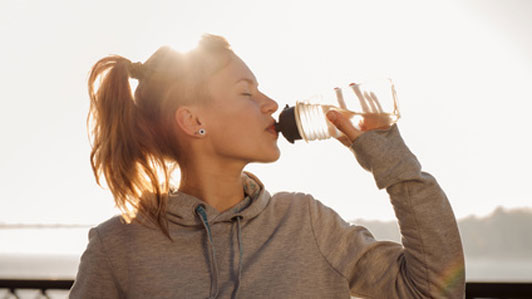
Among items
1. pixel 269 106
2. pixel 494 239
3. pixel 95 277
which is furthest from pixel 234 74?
pixel 494 239

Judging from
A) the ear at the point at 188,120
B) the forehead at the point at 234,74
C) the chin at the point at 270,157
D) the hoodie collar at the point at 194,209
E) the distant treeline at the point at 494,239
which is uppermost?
the forehead at the point at 234,74

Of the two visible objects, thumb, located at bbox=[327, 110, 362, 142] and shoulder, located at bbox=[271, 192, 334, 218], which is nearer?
thumb, located at bbox=[327, 110, 362, 142]

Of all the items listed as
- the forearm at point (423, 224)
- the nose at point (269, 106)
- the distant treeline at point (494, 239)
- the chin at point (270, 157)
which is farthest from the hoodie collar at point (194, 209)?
the distant treeline at point (494, 239)

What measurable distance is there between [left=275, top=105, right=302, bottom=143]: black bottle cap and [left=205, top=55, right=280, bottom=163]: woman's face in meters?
0.04

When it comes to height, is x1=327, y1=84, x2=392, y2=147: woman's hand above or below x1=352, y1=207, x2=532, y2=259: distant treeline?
above

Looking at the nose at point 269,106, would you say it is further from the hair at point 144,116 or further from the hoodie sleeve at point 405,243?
the hoodie sleeve at point 405,243

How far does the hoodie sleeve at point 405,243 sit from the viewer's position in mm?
956

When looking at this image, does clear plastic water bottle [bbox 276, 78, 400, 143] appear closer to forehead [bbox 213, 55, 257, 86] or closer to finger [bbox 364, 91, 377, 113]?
finger [bbox 364, 91, 377, 113]

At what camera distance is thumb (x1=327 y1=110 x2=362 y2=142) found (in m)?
1.08

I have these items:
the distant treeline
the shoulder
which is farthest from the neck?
the distant treeline

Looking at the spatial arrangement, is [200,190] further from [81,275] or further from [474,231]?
[474,231]

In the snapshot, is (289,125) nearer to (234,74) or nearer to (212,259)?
(234,74)

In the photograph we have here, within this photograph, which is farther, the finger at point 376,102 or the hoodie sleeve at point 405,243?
the finger at point 376,102

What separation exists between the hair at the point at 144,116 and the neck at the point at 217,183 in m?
0.09
